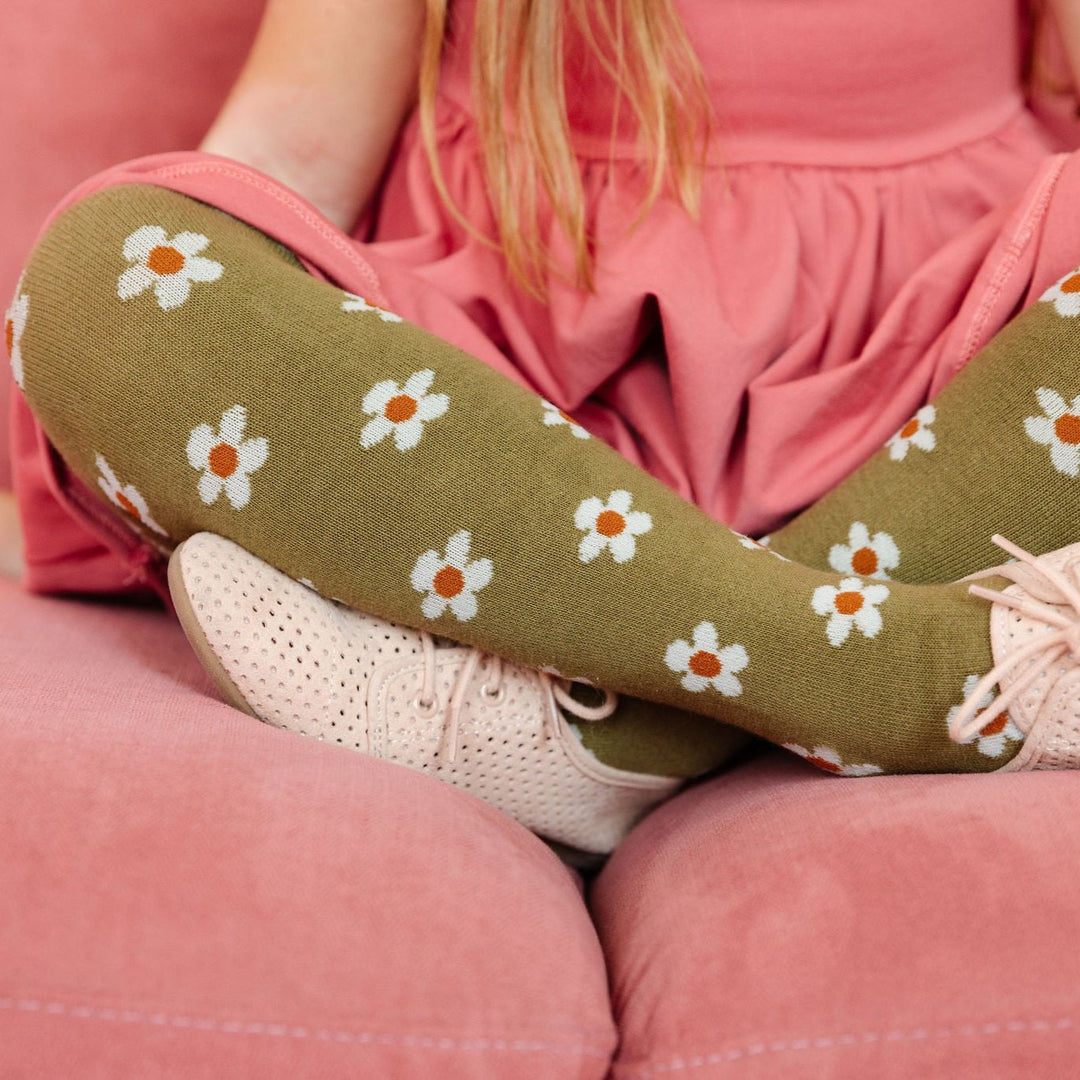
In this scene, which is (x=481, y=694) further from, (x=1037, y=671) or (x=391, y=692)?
(x=1037, y=671)

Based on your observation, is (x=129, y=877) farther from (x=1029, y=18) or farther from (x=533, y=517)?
(x=1029, y=18)

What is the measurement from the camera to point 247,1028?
399 millimetres

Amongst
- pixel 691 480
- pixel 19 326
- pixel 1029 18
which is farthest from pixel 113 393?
pixel 1029 18

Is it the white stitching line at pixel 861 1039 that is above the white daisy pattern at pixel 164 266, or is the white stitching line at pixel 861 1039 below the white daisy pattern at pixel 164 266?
below

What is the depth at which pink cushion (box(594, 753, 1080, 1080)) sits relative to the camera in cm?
40

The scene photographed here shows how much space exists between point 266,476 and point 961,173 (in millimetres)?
513

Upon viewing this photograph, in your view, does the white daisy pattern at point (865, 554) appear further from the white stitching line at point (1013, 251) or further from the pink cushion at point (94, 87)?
the pink cushion at point (94, 87)

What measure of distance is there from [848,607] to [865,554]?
0.24ft

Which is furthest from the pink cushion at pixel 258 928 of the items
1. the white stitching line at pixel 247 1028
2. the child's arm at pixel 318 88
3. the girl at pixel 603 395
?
the child's arm at pixel 318 88

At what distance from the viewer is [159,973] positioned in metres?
0.40

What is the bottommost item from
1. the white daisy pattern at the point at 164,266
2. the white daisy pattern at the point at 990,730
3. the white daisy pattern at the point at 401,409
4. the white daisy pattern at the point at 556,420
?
the white daisy pattern at the point at 990,730

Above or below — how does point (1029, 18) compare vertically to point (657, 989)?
above

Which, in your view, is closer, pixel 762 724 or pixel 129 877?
pixel 129 877

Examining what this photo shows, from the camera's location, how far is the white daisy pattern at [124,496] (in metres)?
0.59
